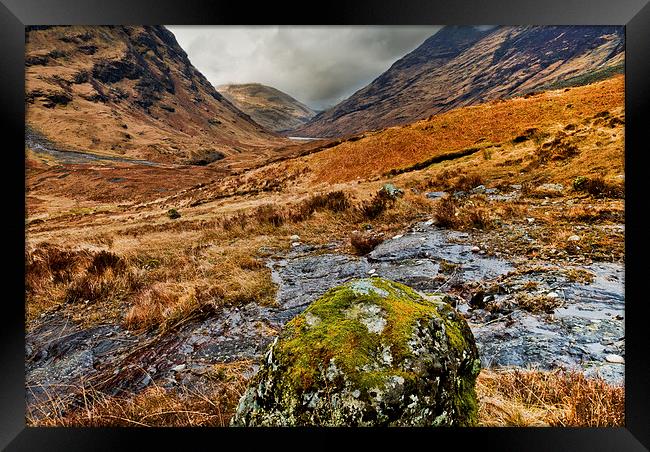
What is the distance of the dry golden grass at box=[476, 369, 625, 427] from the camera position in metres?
2.74

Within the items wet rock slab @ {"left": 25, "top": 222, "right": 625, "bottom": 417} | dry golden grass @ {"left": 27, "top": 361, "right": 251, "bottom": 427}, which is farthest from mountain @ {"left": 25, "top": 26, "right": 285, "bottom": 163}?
dry golden grass @ {"left": 27, "top": 361, "right": 251, "bottom": 427}

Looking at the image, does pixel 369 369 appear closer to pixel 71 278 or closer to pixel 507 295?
pixel 507 295

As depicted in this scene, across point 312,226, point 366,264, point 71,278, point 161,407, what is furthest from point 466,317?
point 71,278

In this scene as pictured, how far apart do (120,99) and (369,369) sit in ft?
72.5

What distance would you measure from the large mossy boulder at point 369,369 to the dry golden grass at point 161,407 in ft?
3.85

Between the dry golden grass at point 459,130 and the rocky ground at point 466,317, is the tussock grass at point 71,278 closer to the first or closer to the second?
the rocky ground at point 466,317

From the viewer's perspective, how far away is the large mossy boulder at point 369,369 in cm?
175

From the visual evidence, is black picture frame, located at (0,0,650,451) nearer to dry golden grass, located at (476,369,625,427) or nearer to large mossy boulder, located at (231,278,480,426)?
dry golden grass, located at (476,369,625,427)

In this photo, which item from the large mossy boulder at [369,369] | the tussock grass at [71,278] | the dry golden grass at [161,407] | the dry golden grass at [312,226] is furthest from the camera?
the tussock grass at [71,278]

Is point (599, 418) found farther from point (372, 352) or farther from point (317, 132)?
point (317, 132)
